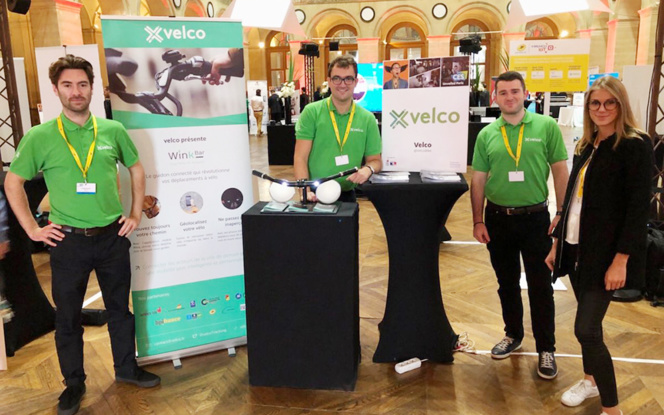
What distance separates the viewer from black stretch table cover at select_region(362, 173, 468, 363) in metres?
2.61

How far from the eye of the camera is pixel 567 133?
14.0 metres

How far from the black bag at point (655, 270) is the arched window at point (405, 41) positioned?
67.2ft

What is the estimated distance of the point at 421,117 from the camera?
8.95 feet

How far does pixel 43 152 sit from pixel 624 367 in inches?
123

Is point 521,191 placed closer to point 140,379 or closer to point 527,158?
point 527,158

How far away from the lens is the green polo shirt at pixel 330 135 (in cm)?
293

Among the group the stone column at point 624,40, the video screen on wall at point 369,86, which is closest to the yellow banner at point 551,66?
the video screen on wall at point 369,86

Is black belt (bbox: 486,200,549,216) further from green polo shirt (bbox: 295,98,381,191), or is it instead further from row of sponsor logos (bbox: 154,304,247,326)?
row of sponsor logos (bbox: 154,304,247,326)

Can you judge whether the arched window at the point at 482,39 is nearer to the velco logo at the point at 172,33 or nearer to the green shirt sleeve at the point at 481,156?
the green shirt sleeve at the point at 481,156

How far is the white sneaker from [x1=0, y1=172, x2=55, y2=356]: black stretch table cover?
3095 millimetres

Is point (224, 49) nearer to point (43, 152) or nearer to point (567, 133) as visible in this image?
point (43, 152)

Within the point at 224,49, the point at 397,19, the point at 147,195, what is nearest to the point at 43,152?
the point at 147,195

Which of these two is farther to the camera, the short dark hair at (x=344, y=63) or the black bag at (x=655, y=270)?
the black bag at (x=655, y=270)

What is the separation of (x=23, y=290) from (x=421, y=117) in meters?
2.67
